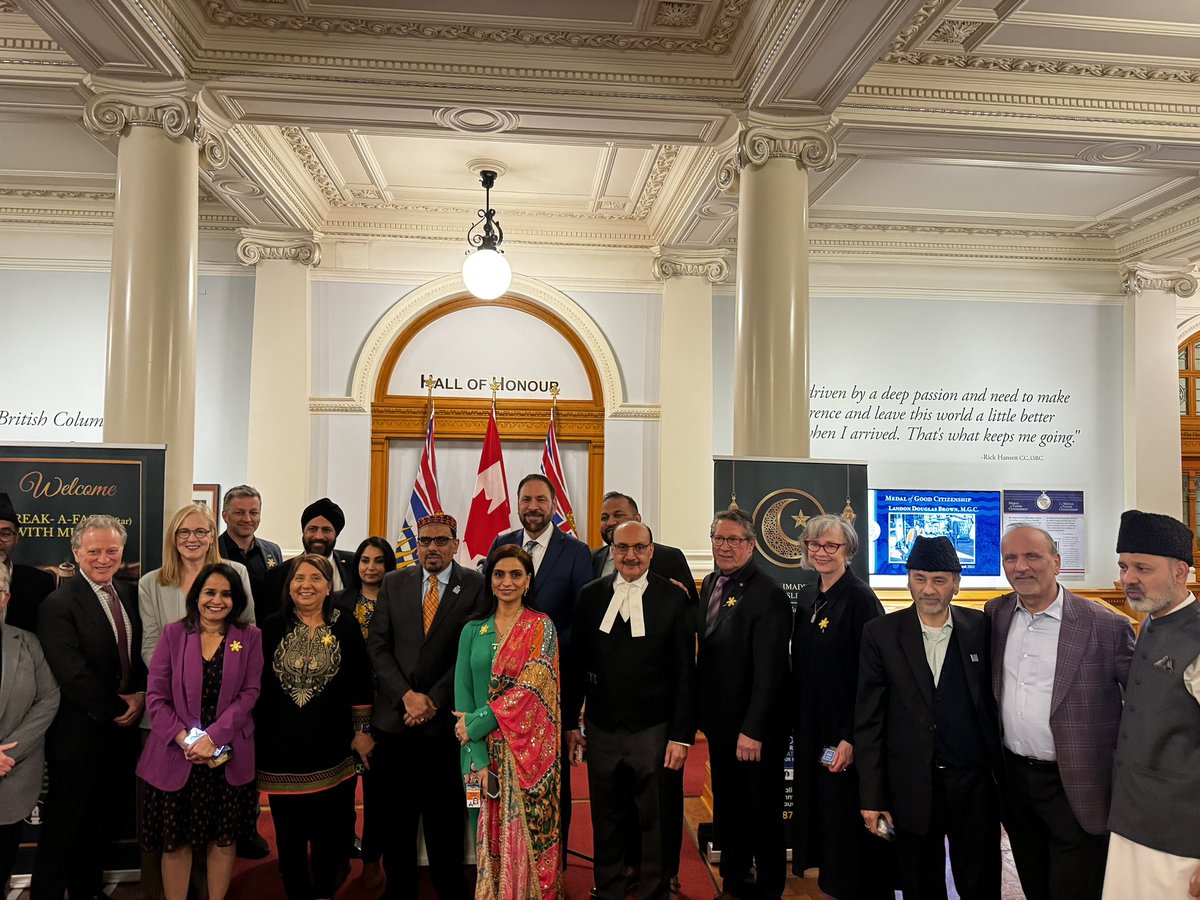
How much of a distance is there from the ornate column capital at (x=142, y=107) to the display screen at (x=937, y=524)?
600 centimetres

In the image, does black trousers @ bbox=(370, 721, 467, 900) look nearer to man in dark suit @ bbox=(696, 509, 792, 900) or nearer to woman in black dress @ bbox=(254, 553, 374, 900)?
woman in black dress @ bbox=(254, 553, 374, 900)

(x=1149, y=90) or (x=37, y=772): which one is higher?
(x=1149, y=90)

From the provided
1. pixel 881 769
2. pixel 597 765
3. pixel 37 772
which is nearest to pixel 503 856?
pixel 597 765

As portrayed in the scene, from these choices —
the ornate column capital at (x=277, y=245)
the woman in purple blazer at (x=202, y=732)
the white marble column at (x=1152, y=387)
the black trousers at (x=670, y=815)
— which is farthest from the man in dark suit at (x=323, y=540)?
the white marble column at (x=1152, y=387)

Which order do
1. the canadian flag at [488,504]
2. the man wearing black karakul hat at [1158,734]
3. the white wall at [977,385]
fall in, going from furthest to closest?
the white wall at [977,385], the canadian flag at [488,504], the man wearing black karakul hat at [1158,734]

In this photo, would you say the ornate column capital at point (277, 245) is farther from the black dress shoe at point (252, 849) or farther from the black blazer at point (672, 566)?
the black dress shoe at point (252, 849)

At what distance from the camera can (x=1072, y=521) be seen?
26.3 ft

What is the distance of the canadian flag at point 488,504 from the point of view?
7074 millimetres

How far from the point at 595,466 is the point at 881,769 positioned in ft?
16.2

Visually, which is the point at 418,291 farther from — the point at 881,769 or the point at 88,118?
the point at 881,769

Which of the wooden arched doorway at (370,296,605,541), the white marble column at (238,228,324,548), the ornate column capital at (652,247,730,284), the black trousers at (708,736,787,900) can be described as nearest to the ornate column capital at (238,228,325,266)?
the white marble column at (238,228,324,548)

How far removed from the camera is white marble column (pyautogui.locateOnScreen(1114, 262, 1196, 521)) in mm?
7977

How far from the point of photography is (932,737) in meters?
2.92

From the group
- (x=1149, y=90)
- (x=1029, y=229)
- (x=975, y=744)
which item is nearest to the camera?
(x=975, y=744)
